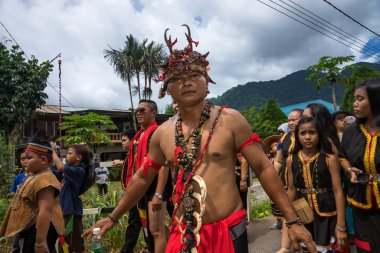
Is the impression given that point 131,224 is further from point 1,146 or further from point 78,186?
point 1,146

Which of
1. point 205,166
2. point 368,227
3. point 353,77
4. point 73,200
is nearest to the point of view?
point 205,166

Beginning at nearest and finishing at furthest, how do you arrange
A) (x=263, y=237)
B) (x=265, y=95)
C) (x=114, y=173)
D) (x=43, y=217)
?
1. (x=43, y=217)
2. (x=263, y=237)
3. (x=114, y=173)
4. (x=265, y=95)

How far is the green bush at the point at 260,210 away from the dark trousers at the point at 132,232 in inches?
121

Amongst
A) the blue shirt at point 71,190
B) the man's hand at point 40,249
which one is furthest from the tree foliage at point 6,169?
the man's hand at point 40,249

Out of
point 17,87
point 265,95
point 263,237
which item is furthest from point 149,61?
point 265,95

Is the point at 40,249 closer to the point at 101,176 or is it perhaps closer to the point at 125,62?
the point at 101,176

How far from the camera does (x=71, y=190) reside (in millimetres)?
4496

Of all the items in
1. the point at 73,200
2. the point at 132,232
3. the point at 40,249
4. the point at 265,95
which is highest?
the point at 265,95

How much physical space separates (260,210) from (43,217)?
212 inches

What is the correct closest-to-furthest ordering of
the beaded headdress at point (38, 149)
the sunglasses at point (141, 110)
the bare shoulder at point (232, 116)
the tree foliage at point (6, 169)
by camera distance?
the bare shoulder at point (232, 116)
the beaded headdress at point (38, 149)
the sunglasses at point (141, 110)
the tree foliage at point (6, 169)

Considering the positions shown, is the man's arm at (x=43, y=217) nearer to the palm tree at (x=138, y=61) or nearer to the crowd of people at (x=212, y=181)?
the crowd of people at (x=212, y=181)

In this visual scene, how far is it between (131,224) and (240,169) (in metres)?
2.07

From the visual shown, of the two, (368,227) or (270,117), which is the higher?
(270,117)

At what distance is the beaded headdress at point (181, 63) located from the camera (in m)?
2.35
